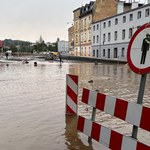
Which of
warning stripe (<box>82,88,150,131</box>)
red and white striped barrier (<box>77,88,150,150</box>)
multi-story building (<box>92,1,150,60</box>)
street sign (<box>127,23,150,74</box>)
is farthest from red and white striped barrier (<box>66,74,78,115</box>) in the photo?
multi-story building (<box>92,1,150,60</box>)

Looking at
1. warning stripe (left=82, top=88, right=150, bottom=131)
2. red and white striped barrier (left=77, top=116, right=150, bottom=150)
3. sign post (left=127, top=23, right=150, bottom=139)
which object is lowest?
red and white striped barrier (left=77, top=116, right=150, bottom=150)

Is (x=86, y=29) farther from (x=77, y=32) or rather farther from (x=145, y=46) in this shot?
(x=145, y=46)

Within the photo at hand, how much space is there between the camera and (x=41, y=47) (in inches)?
5645

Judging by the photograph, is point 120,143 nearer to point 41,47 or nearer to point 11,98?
point 11,98

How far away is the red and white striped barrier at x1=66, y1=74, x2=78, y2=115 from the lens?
7.25m

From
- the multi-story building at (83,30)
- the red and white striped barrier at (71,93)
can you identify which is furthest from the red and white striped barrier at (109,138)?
the multi-story building at (83,30)

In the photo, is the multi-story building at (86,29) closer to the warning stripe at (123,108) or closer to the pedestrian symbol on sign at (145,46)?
the warning stripe at (123,108)

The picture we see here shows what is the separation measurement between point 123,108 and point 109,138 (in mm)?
590

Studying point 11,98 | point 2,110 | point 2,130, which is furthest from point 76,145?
point 11,98

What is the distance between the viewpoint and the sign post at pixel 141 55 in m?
3.92

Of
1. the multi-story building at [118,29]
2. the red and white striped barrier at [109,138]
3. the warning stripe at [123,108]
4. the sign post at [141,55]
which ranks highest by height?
the multi-story building at [118,29]

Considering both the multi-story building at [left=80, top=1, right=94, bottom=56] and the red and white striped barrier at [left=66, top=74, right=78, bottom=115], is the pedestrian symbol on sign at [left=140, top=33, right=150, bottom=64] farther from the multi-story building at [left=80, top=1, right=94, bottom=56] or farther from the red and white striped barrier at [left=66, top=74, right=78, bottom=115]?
the multi-story building at [left=80, top=1, right=94, bottom=56]

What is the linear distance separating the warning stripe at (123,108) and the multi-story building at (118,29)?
142ft

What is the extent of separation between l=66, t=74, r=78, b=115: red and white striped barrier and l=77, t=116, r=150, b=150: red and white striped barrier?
195cm
